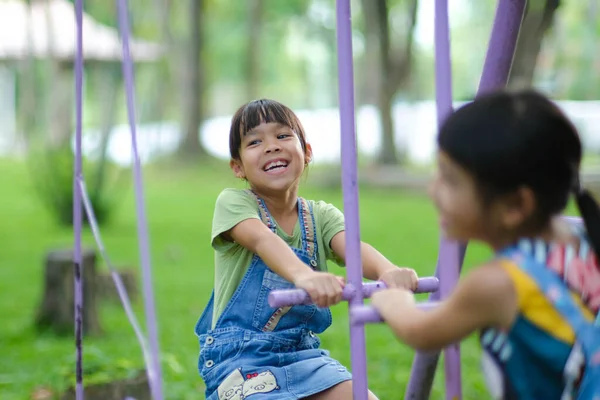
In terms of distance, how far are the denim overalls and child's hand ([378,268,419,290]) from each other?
A: 37cm

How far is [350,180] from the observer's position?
2270 millimetres

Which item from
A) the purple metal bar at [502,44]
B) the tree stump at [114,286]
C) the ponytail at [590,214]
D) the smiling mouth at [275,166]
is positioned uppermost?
the purple metal bar at [502,44]

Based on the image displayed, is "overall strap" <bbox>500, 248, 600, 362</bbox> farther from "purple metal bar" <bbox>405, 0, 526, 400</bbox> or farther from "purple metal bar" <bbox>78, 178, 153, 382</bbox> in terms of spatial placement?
"purple metal bar" <bbox>78, 178, 153, 382</bbox>

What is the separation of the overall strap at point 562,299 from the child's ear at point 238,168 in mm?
1302

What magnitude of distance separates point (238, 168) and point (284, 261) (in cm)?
49

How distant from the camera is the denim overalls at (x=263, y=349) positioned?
2666mm

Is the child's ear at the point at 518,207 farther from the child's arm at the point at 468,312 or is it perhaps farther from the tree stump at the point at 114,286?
the tree stump at the point at 114,286

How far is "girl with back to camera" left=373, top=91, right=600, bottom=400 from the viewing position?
5.74 feet

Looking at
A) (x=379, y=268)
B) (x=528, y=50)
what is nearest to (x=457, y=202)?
(x=379, y=268)

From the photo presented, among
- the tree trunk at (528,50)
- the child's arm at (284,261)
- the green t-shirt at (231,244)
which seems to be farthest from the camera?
the tree trunk at (528,50)

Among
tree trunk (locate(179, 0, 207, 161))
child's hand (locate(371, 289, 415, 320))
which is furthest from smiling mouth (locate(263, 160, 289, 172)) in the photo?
tree trunk (locate(179, 0, 207, 161))

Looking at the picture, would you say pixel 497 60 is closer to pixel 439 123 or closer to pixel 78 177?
pixel 439 123

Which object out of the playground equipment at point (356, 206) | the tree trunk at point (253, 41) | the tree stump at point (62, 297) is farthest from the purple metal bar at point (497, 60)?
the tree trunk at point (253, 41)

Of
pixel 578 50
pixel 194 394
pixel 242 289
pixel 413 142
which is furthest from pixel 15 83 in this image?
pixel 242 289
